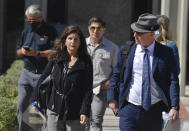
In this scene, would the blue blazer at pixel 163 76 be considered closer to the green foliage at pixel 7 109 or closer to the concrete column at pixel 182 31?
the green foliage at pixel 7 109

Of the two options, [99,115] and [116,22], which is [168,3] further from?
[99,115]

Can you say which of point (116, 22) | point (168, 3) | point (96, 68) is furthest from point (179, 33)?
point (96, 68)

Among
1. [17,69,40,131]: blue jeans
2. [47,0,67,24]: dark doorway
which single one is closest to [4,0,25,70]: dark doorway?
[47,0,67,24]: dark doorway

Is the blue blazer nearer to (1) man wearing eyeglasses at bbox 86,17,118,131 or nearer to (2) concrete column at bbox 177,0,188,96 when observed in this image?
(1) man wearing eyeglasses at bbox 86,17,118,131

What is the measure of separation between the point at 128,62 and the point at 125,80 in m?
0.18

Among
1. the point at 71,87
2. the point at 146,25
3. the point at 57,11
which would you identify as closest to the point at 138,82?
the point at 146,25

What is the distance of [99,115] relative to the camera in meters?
7.00

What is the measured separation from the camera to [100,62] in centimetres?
712

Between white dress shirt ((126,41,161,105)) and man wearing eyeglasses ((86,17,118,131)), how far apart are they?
5.25ft

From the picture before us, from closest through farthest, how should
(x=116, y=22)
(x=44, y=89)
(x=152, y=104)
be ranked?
(x=152, y=104) < (x=44, y=89) < (x=116, y=22)

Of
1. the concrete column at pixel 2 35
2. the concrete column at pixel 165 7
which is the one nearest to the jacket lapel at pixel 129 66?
the concrete column at pixel 165 7

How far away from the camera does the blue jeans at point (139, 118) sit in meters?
5.41

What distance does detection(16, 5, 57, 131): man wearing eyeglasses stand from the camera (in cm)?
703

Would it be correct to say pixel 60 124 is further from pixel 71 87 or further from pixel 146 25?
pixel 146 25
